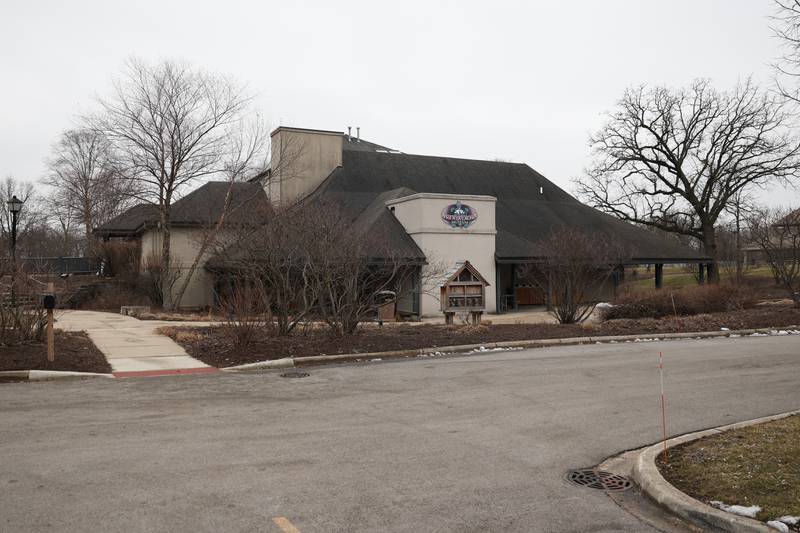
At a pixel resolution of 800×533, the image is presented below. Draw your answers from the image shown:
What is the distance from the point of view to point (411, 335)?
16.8m

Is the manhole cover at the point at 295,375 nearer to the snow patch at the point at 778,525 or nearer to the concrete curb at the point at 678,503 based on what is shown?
the concrete curb at the point at 678,503

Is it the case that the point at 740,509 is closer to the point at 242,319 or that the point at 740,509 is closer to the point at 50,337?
the point at 242,319

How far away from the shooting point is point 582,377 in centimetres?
1164

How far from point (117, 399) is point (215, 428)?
100 inches

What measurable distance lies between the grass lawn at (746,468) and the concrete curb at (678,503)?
0.34ft

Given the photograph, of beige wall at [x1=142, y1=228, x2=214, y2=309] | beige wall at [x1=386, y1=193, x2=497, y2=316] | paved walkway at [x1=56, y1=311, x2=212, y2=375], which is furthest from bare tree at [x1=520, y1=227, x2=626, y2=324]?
beige wall at [x1=142, y1=228, x2=214, y2=309]

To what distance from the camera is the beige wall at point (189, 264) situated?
1277 inches

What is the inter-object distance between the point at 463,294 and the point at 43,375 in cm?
1225

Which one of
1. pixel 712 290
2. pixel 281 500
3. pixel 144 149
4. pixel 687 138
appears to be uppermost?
pixel 687 138

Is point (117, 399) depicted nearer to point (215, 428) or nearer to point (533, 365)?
point (215, 428)

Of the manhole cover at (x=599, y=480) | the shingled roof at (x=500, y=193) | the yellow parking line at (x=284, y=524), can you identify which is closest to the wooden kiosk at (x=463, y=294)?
the shingled roof at (x=500, y=193)

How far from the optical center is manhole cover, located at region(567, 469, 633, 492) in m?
6.05

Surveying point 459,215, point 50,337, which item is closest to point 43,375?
point 50,337

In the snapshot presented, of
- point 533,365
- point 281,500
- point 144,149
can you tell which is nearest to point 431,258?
point 144,149
